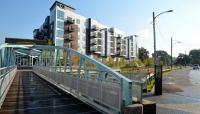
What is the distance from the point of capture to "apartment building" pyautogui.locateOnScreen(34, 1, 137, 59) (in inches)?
2495

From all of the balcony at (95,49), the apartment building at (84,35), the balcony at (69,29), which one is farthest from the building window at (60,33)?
the balcony at (95,49)

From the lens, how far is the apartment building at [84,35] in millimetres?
63375

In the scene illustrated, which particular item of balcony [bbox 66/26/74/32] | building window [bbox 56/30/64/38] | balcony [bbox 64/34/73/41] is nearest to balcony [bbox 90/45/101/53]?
balcony [bbox 66/26/74/32]

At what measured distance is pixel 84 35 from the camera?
249ft

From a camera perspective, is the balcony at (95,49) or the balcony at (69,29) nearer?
the balcony at (69,29)

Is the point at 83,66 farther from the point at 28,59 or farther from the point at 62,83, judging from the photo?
the point at 28,59

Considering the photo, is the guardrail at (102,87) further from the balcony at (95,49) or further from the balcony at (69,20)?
the balcony at (95,49)

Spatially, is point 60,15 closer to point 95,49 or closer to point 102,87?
point 95,49

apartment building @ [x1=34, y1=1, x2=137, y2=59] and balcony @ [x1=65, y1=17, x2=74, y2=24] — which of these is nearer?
apartment building @ [x1=34, y1=1, x2=137, y2=59]

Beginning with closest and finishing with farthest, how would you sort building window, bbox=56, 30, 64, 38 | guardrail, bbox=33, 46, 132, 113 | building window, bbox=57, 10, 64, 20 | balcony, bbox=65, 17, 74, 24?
guardrail, bbox=33, 46, 132, 113 < building window, bbox=57, 10, 64, 20 < building window, bbox=56, 30, 64, 38 < balcony, bbox=65, 17, 74, 24

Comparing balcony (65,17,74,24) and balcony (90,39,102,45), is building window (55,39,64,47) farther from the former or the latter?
balcony (90,39,102,45)

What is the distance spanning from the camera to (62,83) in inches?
542

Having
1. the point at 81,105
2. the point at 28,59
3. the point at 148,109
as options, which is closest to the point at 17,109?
the point at 81,105

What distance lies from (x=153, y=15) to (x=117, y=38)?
77972 millimetres
